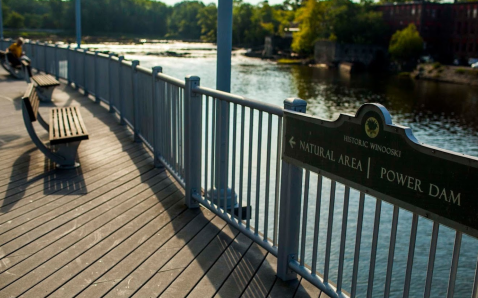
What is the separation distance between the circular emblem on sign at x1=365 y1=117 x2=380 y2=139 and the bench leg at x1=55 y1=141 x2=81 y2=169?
436 centimetres

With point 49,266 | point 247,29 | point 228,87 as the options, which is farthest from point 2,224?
point 247,29

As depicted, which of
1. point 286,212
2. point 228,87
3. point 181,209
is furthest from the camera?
point 228,87

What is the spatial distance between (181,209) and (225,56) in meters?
1.65

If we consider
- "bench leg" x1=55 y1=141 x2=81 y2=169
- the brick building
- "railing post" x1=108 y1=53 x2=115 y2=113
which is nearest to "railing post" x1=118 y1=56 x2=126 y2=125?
"railing post" x1=108 y1=53 x2=115 y2=113

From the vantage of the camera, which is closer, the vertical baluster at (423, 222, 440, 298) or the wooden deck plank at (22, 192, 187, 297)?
the vertical baluster at (423, 222, 440, 298)

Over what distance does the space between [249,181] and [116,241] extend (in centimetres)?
→ 116

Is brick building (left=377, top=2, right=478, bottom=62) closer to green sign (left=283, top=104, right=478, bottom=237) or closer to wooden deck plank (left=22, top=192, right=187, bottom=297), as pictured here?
wooden deck plank (left=22, top=192, right=187, bottom=297)

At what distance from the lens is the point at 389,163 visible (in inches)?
102

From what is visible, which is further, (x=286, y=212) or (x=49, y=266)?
(x=49, y=266)

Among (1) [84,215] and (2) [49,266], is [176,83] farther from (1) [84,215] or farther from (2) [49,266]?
(2) [49,266]

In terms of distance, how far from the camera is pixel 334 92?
47688 millimetres

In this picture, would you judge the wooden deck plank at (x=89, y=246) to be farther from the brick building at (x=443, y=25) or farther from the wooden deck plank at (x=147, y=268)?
the brick building at (x=443, y=25)

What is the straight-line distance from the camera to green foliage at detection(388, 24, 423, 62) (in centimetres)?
8907

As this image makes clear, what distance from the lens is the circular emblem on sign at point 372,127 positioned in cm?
263
